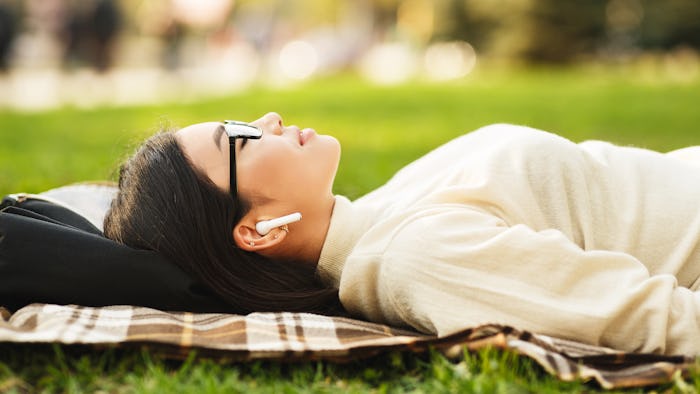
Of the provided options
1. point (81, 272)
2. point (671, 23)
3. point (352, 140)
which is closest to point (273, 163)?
point (81, 272)

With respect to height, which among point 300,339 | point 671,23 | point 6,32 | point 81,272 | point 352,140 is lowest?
point 352,140

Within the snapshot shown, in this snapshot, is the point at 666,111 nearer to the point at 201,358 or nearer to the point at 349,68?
the point at 201,358

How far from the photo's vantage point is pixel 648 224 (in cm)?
317

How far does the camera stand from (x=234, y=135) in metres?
3.11

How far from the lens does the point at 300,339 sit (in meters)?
2.87

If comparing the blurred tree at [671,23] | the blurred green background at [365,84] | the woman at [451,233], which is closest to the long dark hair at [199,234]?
the woman at [451,233]

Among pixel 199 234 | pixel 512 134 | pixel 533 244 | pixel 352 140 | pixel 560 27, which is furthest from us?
pixel 560 27

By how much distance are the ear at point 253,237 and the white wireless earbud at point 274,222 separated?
32mm

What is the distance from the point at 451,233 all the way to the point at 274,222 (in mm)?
639

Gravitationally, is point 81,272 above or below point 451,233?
below

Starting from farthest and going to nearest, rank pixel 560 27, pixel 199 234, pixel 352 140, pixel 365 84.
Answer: pixel 560 27 → pixel 365 84 → pixel 352 140 → pixel 199 234

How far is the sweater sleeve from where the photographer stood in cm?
272

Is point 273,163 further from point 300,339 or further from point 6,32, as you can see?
point 6,32

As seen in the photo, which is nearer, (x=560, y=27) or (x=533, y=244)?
(x=533, y=244)
